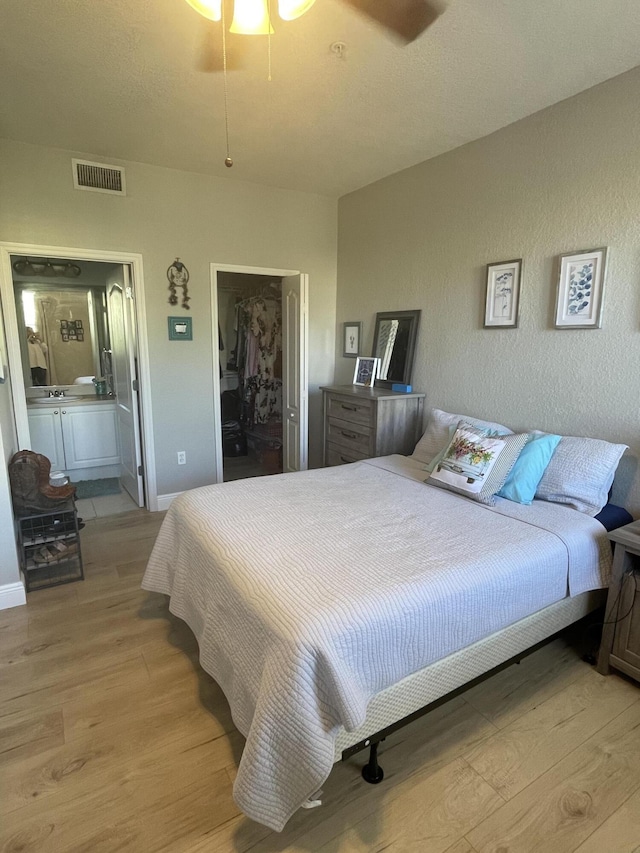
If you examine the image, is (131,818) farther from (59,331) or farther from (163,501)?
(59,331)

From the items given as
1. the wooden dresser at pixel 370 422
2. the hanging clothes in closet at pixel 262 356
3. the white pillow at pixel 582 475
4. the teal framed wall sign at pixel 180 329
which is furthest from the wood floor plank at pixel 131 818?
the hanging clothes in closet at pixel 262 356

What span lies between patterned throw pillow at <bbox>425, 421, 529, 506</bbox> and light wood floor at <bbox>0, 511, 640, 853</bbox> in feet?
2.60

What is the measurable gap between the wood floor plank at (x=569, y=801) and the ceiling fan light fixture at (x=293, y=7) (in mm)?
2529

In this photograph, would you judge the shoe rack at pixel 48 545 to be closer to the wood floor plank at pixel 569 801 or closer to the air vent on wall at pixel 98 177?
the air vent on wall at pixel 98 177

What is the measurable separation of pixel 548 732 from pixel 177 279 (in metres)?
3.56

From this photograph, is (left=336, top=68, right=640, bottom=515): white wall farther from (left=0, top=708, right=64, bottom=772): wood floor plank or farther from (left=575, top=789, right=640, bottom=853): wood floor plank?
(left=0, top=708, right=64, bottom=772): wood floor plank

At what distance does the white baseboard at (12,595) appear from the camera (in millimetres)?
2416

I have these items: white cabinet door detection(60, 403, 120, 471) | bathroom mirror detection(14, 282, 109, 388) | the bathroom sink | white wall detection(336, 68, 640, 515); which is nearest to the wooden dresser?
white wall detection(336, 68, 640, 515)

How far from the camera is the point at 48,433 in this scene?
4270 millimetres

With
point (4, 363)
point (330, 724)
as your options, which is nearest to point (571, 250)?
point (330, 724)

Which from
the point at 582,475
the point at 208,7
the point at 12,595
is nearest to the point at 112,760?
the point at 12,595

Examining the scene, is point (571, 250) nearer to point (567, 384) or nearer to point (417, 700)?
point (567, 384)

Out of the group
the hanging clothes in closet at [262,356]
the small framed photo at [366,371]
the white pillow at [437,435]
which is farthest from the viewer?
the hanging clothes in closet at [262,356]

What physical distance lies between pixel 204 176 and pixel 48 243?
1.26 m
